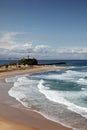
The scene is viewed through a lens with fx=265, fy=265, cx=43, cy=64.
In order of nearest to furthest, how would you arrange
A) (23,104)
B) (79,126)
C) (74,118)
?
1. (79,126)
2. (74,118)
3. (23,104)

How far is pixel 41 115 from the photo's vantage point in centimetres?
1739

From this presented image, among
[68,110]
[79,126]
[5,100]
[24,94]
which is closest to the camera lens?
[79,126]

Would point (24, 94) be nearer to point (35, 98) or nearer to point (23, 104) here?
point (35, 98)

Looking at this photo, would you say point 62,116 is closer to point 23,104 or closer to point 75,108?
point 75,108

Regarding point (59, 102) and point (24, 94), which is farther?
point (24, 94)

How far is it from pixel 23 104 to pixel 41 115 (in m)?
4.04

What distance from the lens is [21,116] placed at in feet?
57.0

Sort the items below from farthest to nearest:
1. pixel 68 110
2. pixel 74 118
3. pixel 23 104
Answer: pixel 23 104 < pixel 68 110 < pixel 74 118

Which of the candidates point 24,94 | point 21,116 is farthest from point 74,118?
point 24,94

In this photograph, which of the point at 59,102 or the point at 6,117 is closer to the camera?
the point at 6,117

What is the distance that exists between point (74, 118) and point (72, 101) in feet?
19.4

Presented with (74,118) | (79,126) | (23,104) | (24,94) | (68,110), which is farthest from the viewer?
(24,94)

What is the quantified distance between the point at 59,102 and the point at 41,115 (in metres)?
4.67

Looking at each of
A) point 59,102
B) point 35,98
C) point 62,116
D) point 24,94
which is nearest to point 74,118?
point 62,116
